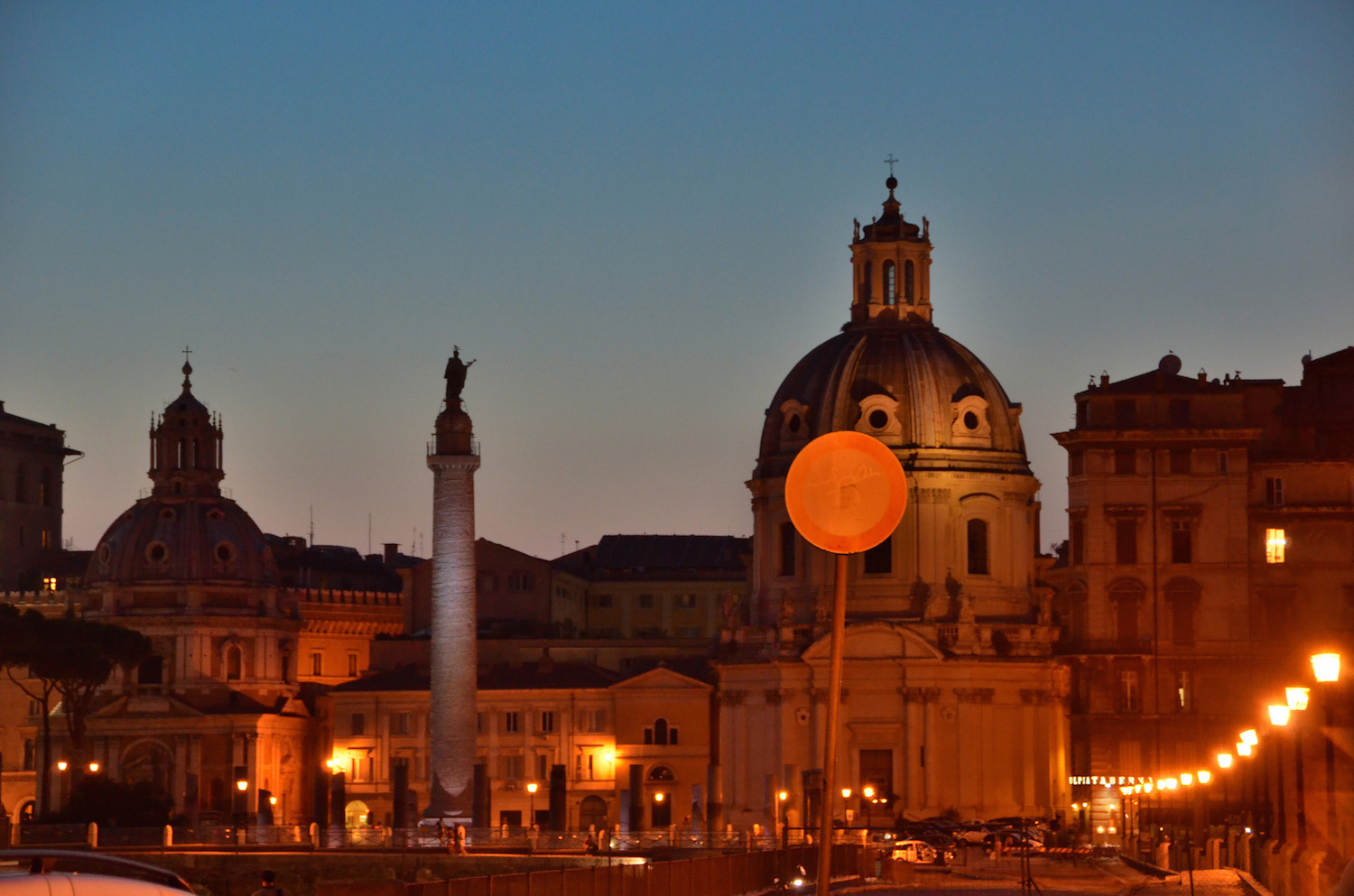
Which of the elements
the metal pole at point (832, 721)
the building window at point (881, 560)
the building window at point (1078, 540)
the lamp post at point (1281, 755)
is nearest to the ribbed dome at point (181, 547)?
the building window at point (881, 560)

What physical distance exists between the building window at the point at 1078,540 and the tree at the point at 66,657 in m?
44.5

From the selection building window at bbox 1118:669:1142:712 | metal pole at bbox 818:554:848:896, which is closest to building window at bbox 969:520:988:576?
building window at bbox 1118:669:1142:712

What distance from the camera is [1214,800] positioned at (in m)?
95.2

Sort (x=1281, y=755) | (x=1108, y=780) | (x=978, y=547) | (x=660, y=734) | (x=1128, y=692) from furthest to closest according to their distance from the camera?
(x=660, y=734)
(x=978, y=547)
(x=1128, y=692)
(x=1108, y=780)
(x=1281, y=755)

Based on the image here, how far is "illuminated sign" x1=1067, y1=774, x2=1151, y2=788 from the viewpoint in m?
97.2

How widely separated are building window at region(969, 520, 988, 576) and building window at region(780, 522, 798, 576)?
7.05 m

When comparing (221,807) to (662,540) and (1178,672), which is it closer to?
(662,540)

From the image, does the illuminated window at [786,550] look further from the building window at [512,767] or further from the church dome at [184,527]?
the church dome at [184,527]

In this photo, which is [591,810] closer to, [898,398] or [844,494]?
[898,398]

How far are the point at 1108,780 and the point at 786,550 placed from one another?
19.1 metres

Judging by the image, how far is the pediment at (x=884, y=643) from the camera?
108 metres

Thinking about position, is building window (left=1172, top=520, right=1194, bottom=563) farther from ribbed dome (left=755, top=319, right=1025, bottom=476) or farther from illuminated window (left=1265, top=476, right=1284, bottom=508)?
ribbed dome (left=755, top=319, right=1025, bottom=476)

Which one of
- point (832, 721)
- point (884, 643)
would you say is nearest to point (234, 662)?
point (884, 643)

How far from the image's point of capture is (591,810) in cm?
12031
